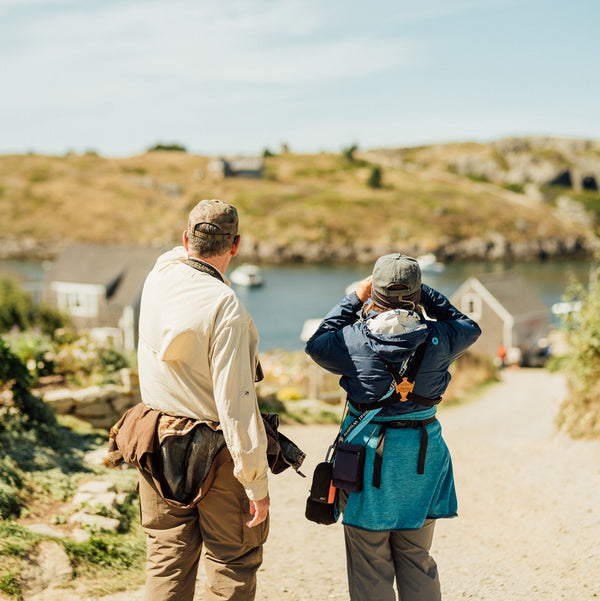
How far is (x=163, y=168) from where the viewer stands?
427ft

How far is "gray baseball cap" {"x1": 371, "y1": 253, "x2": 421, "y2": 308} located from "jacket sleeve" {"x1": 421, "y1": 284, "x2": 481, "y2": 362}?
11.5 inches

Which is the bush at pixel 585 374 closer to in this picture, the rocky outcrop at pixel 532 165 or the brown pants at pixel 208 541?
the brown pants at pixel 208 541

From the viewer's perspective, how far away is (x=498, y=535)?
5.20 metres

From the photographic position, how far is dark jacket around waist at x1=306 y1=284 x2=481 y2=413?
112 inches

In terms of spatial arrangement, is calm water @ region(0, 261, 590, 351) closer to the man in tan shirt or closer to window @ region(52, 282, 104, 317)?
window @ region(52, 282, 104, 317)

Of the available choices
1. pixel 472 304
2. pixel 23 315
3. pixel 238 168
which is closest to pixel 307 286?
pixel 472 304

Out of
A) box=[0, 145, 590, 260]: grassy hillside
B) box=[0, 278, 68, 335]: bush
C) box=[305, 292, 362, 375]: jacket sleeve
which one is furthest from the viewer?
box=[0, 145, 590, 260]: grassy hillside

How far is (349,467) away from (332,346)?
1.86 feet

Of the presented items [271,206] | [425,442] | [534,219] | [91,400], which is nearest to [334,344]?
[425,442]

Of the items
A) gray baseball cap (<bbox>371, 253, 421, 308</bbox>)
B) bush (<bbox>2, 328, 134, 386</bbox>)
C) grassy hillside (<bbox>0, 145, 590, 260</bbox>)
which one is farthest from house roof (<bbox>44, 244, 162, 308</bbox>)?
grassy hillside (<bbox>0, 145, 590, 260</bbox>)

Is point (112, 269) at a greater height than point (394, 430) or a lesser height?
lesser

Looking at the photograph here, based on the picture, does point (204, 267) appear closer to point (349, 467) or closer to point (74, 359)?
point (349, 467)

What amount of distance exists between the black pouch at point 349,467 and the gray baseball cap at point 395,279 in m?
0.69

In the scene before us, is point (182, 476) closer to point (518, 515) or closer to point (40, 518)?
point (40, 518)
